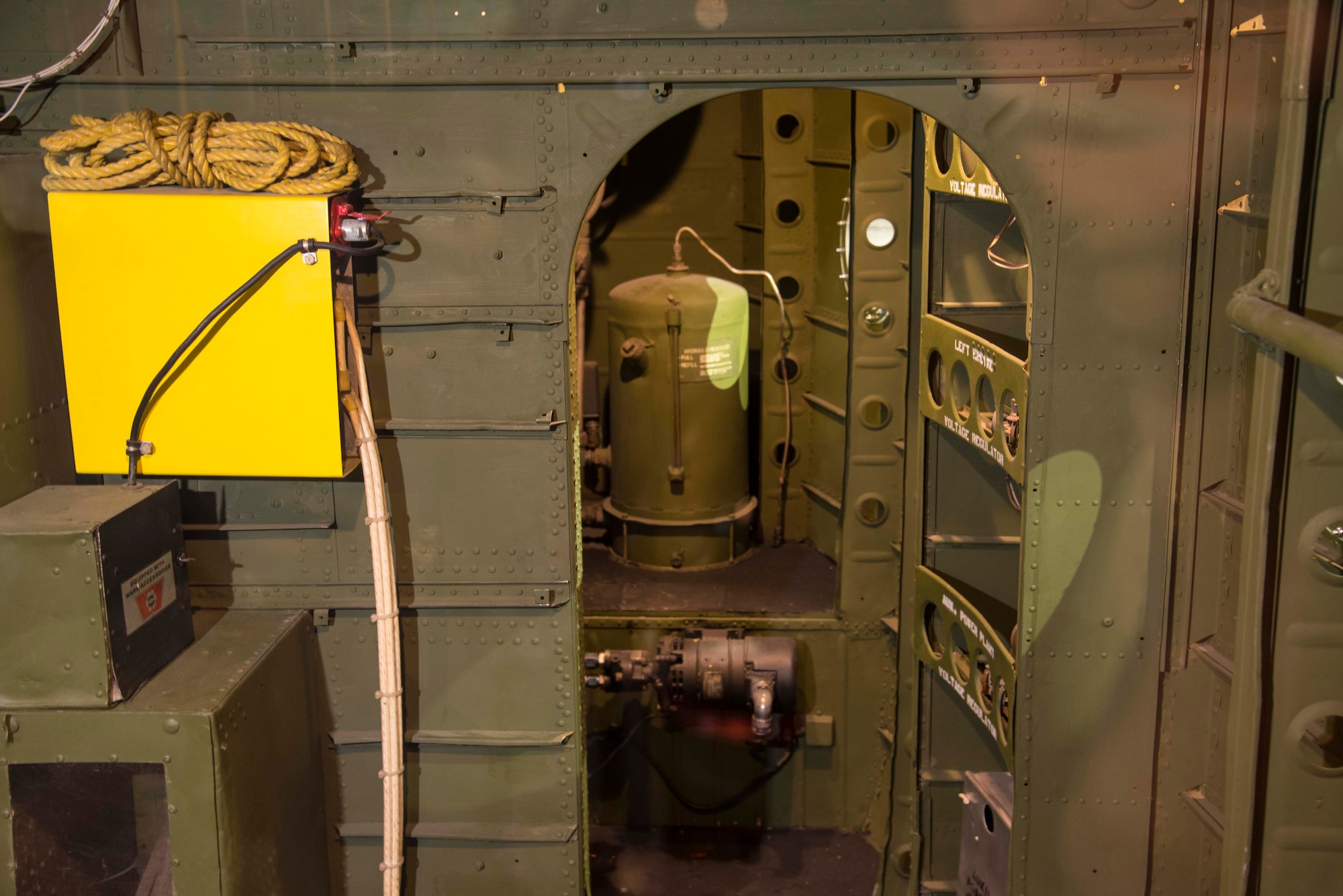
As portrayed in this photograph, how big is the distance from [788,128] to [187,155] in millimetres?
4809

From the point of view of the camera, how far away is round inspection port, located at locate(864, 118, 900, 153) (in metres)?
6.97

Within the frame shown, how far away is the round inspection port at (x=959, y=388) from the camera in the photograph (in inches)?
235

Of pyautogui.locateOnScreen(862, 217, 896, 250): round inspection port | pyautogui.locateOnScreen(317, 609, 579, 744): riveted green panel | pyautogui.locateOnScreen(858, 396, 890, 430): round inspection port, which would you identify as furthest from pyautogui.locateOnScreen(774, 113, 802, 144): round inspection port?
pyautogui.locateOnScreen(317, 609, 579, 744): riveted green panel

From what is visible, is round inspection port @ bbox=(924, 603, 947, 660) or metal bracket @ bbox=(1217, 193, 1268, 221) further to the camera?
round inspection port @ bbox=(924, 603, 947, 660)

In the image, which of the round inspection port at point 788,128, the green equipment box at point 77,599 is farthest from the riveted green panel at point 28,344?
the round inspection port at point 788,128

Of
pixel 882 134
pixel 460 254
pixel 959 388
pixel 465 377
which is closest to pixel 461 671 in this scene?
pixel 465 377

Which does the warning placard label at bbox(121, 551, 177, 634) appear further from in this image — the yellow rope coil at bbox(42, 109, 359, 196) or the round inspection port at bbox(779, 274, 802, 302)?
the round inspection port at bbox(779, 274, 802, 302)

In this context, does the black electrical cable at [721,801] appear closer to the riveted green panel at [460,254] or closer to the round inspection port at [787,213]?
the round inspection port at [787,213]

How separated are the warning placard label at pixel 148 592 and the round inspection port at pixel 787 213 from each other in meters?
5.17

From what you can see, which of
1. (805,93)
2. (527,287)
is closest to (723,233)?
(805,93)

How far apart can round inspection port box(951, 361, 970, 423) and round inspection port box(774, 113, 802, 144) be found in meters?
3.06

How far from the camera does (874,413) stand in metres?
7.22

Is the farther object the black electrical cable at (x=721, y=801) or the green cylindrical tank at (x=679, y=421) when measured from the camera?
the green cylindrical tank at (x=679, y=421)

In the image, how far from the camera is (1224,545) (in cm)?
485
